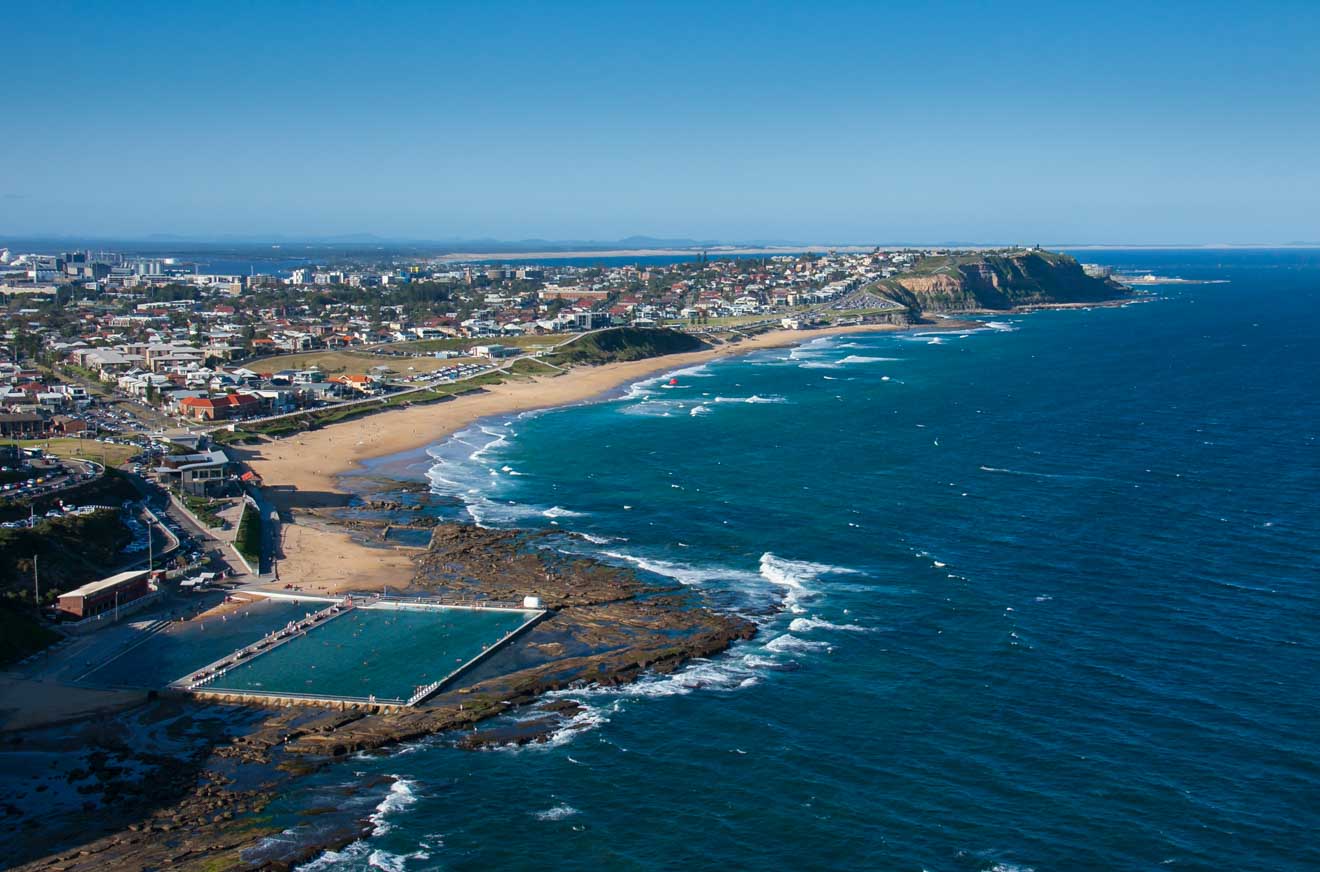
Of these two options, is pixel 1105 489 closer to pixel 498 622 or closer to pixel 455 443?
pixel 498 622

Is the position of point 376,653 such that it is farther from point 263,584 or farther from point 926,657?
point 926,657

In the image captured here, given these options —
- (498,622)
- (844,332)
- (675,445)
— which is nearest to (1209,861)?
(498,622)

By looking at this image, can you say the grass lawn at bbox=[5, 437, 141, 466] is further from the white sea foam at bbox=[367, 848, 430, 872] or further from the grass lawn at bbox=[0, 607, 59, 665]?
the white sea foam at bbox=[367, 848, 430, 872]

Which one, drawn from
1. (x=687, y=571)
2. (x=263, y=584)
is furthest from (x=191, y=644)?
(x=687, y=571)

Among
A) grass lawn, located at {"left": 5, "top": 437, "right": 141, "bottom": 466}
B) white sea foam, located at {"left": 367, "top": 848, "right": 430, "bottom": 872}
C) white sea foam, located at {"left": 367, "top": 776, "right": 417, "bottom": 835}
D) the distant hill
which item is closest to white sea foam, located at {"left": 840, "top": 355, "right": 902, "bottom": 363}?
the distant hill

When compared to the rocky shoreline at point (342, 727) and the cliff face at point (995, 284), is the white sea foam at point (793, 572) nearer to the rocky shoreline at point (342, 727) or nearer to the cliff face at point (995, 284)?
the rocky shoreline at point (342, 727)
